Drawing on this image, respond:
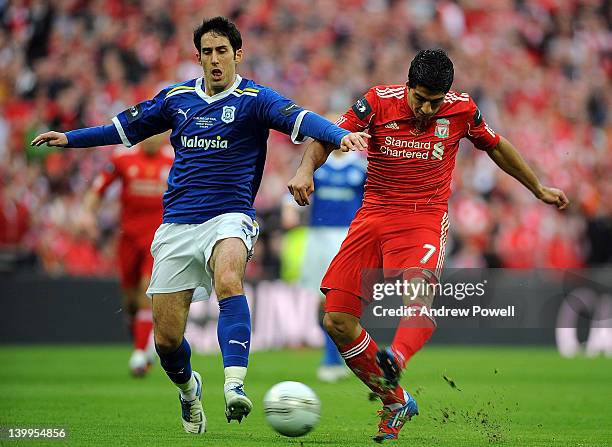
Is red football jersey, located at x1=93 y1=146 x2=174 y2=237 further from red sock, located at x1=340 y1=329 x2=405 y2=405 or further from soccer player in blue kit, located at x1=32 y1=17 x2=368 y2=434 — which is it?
red sock, located at x1=340 y1=329 x2=405 y2=405

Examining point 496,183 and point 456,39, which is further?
point 456,39

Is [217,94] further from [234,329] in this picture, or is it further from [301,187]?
[234,329]

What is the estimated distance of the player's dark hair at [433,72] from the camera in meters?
7.48

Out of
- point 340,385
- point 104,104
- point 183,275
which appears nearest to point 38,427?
point 183,275

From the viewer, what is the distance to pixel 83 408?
31.2 ft

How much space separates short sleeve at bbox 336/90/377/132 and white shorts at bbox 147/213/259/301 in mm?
901

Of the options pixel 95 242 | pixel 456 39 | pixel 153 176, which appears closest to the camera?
pixel 153 176

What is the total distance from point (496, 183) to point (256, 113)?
1282 centimetres

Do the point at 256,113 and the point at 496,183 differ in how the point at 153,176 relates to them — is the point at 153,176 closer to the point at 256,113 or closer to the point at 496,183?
the point at 256,113

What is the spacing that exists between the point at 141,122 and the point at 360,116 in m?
1.52

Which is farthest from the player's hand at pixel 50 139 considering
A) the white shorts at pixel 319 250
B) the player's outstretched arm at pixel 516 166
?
the white shorts at pixel 319 250

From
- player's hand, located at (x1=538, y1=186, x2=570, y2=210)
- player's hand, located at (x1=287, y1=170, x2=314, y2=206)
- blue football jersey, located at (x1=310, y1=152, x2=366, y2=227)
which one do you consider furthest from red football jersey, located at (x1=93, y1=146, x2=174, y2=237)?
player's hand, located at (x1=287, y1=170, x2=314, y2=206)

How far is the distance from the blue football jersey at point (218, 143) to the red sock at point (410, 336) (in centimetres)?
129

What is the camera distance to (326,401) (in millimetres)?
10453
